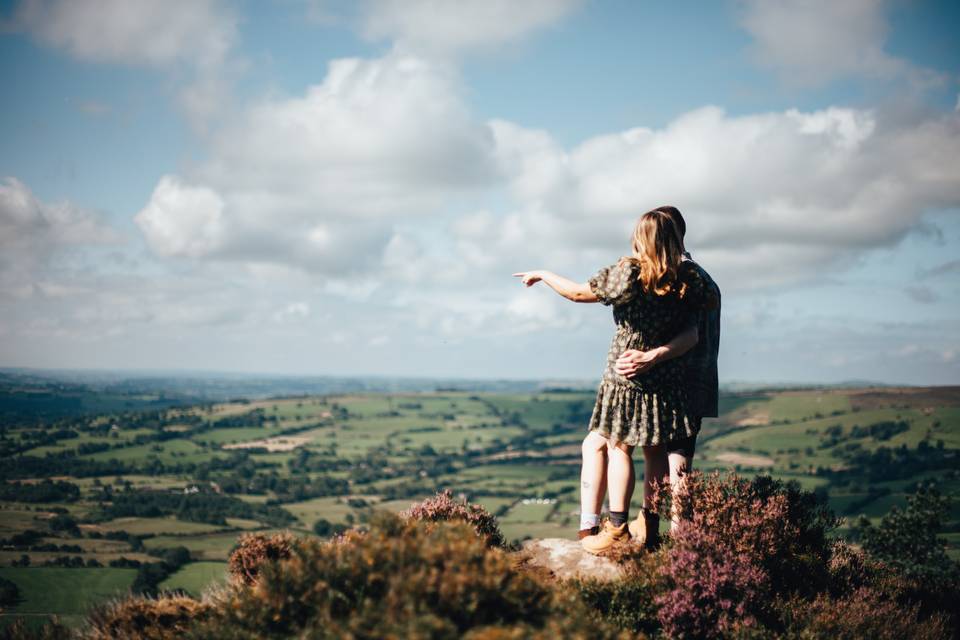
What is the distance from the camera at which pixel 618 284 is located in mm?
6312

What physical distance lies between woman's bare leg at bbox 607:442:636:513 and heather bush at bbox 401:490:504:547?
2.48 m

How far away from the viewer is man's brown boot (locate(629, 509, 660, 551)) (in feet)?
24.9

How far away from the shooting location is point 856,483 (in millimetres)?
84875

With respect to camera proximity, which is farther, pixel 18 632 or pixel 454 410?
pixel 454 410

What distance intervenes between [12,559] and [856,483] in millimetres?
98590

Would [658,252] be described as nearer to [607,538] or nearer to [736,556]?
[607,538]

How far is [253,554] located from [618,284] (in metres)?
5.84

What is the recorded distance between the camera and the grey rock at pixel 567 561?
718 cm

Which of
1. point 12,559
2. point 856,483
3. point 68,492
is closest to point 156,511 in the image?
point 68,492

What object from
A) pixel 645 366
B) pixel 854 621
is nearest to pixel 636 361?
pixel 645 366

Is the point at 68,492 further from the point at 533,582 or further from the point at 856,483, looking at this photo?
the point at 856,483

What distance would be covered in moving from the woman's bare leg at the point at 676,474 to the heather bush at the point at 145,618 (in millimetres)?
5550

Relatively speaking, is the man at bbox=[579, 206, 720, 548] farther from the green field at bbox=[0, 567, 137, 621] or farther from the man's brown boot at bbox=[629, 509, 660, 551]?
the green field at bbox=[0, 567, 137, 621]

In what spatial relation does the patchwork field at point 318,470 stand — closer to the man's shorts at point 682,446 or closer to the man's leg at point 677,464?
the man's leg at point 677,464
